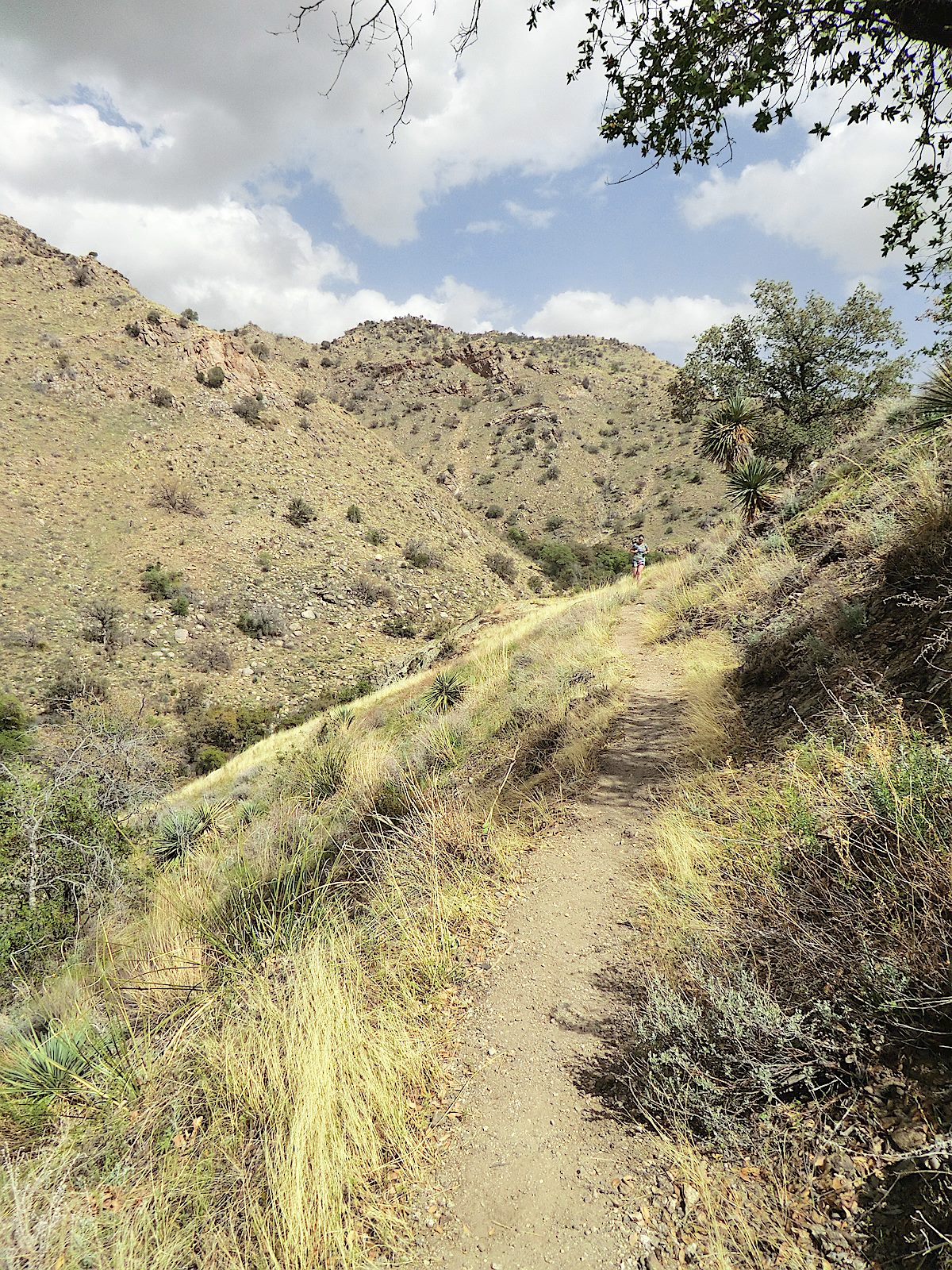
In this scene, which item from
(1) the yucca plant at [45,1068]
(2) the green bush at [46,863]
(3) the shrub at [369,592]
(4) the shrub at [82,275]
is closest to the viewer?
(1) the yucca plant at [45,1068]

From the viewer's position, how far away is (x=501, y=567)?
34.5 metres

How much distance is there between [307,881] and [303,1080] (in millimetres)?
1826

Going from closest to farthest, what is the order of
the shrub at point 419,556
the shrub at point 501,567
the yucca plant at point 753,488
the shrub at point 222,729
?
1. the yucca plant at point 753,488
2. the shrub at point 222,729
3. the shrub at point 419,556
4. the shrub at point 501,567

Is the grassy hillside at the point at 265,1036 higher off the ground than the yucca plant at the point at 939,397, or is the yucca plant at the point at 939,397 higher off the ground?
the yucca plant at the point at 939,397

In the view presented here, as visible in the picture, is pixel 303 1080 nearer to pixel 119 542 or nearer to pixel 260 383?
pixel 119 542

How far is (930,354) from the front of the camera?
7570 mm

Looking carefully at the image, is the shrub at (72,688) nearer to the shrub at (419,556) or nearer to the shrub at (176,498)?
the shrub at (176,498)

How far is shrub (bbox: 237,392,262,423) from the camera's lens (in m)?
30.7

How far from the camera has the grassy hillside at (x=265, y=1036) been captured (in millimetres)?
2072

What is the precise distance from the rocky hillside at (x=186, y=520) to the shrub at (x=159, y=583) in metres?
0.09

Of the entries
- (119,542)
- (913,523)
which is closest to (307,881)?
(913,523)

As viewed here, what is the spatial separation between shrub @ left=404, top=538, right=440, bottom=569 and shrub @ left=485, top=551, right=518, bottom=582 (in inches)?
172

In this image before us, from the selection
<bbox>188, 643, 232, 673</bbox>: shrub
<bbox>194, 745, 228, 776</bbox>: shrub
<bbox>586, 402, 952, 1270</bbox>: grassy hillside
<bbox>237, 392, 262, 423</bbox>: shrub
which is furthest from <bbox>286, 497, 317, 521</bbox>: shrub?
<bbox>586, 402, 952, 1270</bbox>: grassy hillside

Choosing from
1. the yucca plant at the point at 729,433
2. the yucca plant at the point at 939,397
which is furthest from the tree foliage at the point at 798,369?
the yucca plant at the point at 939,397
